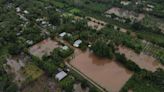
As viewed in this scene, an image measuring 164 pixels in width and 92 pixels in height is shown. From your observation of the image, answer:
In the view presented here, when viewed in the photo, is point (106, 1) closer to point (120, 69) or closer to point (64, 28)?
point (64, 28)

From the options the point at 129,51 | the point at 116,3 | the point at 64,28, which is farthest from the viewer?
the point at 116,3

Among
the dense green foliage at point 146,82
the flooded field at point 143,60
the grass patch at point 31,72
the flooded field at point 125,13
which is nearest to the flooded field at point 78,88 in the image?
the dense green foliage at point 146,82

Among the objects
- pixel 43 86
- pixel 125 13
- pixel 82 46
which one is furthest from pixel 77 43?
pixel 125 13

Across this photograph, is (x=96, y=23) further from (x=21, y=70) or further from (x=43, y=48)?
(x=21, y=70)

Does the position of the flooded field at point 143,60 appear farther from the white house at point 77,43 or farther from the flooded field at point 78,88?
the flooded field at point 78,88

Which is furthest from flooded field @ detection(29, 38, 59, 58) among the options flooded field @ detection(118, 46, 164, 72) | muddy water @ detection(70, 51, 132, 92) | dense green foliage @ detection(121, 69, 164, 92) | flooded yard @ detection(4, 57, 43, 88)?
dense green foliage @ detection(121, 69, 164, 92)

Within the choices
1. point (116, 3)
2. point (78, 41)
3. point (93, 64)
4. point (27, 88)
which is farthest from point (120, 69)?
point (116, 3)
